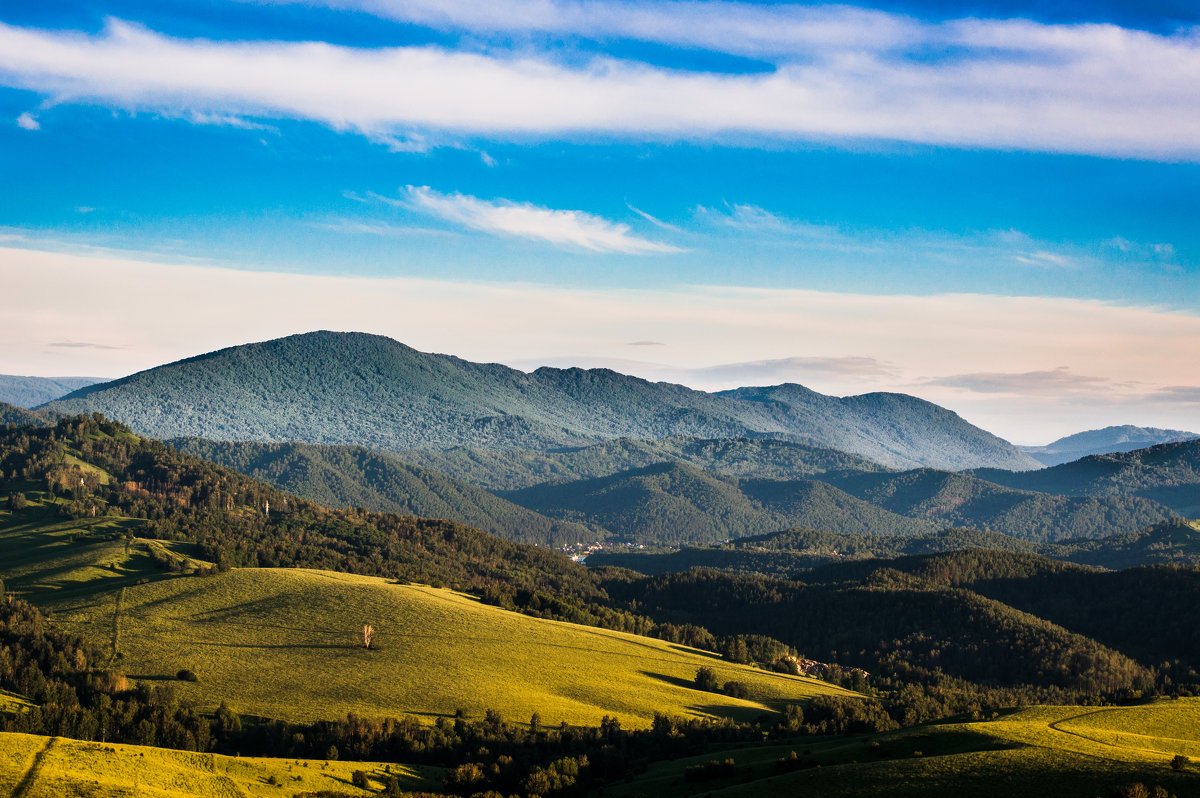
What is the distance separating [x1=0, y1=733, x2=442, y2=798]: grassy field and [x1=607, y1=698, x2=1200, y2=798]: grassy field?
33.2 metres

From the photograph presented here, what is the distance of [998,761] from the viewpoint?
7069 cm

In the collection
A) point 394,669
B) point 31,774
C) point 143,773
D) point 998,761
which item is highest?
point 998,761

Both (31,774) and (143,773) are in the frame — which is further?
(143,773)

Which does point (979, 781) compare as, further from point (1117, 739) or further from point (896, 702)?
point (896, 702)

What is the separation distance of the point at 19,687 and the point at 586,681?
A: 315 feet

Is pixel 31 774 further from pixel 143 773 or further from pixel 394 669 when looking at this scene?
pixel 394 669

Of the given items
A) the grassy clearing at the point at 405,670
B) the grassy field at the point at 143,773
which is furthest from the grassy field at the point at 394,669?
the grassy field at the point at 143,773

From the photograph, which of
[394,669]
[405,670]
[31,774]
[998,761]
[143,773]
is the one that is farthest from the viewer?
[394,669]

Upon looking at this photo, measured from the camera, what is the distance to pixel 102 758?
78.1 metres

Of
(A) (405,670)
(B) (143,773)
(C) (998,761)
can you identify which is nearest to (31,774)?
(B) (143,773)

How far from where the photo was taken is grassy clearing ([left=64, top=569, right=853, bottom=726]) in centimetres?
14525

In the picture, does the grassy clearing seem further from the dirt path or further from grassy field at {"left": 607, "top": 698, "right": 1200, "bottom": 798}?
the dirt path

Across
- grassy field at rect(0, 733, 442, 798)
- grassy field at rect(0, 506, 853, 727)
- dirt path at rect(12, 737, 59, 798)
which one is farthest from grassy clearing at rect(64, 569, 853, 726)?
dirt path at rect(12, 737, 59, 798)

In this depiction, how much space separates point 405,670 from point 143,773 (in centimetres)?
8628
